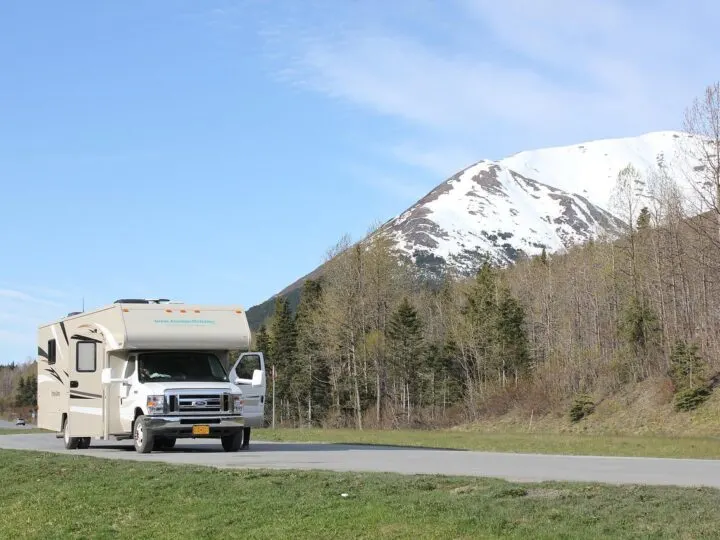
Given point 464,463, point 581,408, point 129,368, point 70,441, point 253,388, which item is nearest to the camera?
point 464,463

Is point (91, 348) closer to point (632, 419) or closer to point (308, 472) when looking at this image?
point (308, 472)

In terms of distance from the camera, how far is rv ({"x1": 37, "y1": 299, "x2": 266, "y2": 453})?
74.3ft

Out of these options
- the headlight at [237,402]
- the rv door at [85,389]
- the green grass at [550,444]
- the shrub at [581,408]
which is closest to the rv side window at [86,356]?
the rv door at [85,389]

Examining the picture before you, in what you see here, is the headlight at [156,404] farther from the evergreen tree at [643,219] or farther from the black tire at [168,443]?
the evergreen tree at [643,219]

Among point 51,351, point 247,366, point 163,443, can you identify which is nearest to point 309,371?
point 51,351

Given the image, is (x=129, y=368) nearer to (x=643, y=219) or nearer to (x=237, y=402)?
(x=237, y=402)

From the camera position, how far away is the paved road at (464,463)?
15.3 metres

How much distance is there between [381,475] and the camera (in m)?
14.9

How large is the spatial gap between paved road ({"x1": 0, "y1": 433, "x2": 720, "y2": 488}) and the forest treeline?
98.8ft

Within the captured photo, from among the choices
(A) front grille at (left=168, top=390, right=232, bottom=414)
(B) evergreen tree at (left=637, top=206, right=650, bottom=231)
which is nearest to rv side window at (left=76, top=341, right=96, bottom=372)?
(A) front grille at (left=168, top=390, right=232, bottom=414)

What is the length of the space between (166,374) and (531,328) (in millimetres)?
68521

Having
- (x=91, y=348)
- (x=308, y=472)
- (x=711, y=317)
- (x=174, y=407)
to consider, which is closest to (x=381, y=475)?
(x=308, y=472)

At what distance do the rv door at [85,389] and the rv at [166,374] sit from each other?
25mm

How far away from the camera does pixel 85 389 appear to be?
2498cm
